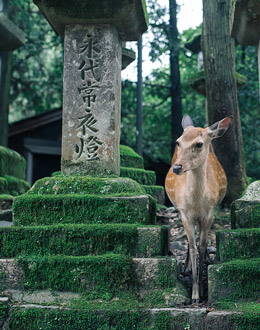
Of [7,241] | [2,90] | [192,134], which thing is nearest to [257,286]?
[192,134]

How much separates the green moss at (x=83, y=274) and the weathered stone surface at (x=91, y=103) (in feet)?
5.11

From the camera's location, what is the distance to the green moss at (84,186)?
5086 mm

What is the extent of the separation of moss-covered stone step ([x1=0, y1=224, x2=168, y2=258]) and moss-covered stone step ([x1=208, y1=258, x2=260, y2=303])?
63cm

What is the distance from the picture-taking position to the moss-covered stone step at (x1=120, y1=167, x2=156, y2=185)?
28.9ft

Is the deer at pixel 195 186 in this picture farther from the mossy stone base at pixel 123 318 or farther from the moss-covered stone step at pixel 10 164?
the moss-covered stone step at pixel 10 164

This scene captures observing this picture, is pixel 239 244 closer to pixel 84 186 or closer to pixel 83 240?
pixel 83 240

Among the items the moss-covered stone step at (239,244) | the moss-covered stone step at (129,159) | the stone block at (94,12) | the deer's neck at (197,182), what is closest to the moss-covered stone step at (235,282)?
the moss-covered stone step at (239,244)

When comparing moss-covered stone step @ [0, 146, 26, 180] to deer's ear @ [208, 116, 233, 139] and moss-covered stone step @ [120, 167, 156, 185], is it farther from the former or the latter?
deer's ear @ [208, 116, 233, 139]

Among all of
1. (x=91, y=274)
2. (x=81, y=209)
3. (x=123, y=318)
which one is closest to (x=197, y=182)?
(x=81, y=209)

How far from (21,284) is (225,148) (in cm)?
573

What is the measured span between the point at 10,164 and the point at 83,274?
16.9ft

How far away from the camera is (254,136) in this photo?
1423cm

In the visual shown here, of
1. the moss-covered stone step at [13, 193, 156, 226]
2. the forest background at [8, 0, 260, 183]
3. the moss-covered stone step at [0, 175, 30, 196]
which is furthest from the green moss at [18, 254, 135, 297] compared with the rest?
the forest background at [8, 0, 260, 183]

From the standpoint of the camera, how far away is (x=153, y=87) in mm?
15453
